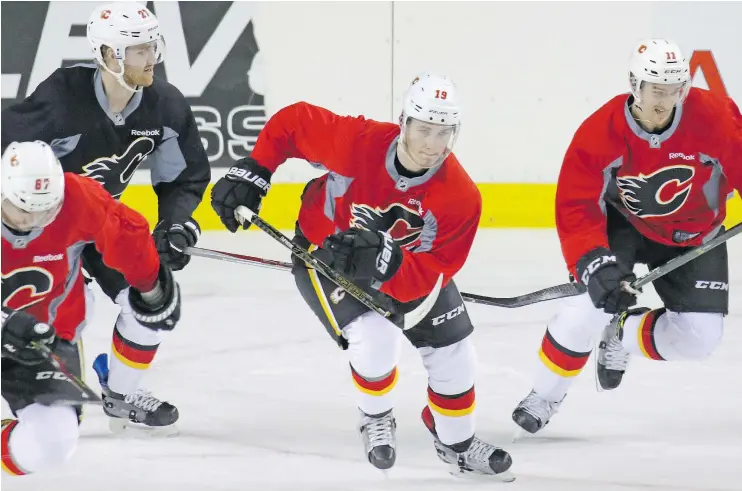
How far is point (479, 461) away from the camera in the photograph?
3527 mm

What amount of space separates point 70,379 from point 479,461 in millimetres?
1135

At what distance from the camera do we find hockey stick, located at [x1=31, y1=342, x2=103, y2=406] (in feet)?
9.71

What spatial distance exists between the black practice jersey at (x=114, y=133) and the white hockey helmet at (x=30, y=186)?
30.1 inches

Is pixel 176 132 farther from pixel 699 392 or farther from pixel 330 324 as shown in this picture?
pixel 699 392

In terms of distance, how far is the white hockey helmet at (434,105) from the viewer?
326 centimetres

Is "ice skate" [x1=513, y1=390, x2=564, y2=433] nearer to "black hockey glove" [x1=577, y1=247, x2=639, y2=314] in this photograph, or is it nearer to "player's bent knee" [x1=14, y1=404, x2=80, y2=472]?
"black hockey glove" [x1=577, y1=247, x2=639, y2=314]

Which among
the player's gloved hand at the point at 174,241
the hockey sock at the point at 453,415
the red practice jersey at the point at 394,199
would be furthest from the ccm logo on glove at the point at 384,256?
the player's gloved hand at the point at 174,241

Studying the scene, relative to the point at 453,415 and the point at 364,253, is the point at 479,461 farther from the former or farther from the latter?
the point at 364,253

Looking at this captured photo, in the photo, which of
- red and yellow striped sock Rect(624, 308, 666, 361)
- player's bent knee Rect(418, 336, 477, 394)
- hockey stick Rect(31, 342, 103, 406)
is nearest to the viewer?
hockey stick Rect(31, 342, 103, 406)

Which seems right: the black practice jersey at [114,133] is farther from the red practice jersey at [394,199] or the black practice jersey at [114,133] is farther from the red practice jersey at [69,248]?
the red practice jersey at [69,248]

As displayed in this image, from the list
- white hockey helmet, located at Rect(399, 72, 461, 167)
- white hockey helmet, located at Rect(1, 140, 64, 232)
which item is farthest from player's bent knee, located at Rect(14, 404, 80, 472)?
white hockey helmet, located at Rect(399, 72, 461, 167)

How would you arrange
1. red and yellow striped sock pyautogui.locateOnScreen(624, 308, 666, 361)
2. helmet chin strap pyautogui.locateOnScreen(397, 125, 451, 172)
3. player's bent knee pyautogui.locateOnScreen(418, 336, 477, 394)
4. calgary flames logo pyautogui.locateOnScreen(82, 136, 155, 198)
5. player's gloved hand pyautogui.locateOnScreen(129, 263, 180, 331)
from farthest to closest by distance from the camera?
1. red and yellow striped sock pyautogui.locateOnScreen(624, 308, 666, 361)
2. calgary flames logo pyautogui.locateOnScreen(82, 136, 155, 198)
3. player's bent knee pyautogui.locateOnScreen(418, 336, 477, 394)
4. helmet chin strap pyautogui.locateOnScreen(397, 125, 451, 172)
5. player's gloved hand pyautogui.locateOnScreen(129, 263, 180, 331)

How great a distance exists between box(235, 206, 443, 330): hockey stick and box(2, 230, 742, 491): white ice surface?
0.45 m

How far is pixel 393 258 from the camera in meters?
3.29
